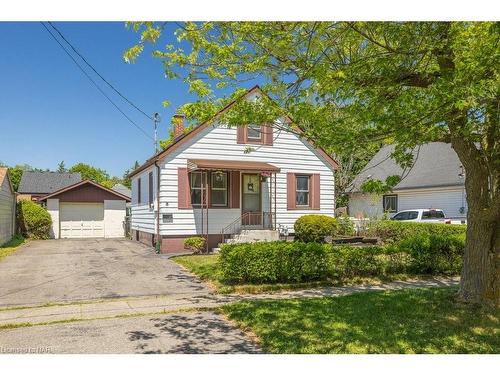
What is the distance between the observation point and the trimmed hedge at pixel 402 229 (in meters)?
16.1

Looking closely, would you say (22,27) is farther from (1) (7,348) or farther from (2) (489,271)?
(2) (489,271)

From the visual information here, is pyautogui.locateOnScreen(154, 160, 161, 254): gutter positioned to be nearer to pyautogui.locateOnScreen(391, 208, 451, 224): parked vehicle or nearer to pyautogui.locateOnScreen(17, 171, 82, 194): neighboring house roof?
pyautogui.locateOnScreen(391, 208, 451, 224): parked vehicle

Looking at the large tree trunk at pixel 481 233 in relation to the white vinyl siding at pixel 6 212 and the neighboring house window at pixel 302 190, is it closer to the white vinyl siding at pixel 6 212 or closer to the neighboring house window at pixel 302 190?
the neighboring house window at pixel 302 190

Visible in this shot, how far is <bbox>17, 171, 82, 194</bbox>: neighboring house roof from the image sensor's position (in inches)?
1403

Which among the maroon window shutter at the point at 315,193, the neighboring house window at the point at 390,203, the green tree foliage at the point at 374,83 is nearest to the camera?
the green tree foliage at the point at 374,83

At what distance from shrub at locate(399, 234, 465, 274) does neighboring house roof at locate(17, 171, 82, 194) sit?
33345 mm

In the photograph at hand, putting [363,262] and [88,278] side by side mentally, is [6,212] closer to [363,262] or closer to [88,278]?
[88,278]

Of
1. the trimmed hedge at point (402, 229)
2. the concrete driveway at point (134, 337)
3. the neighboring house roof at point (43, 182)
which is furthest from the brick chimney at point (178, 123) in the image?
the neighboring house roof at point (43, 182)

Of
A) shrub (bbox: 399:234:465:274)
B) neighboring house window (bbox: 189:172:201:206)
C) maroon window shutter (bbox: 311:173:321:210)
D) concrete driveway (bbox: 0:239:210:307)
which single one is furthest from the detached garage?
shrub (bbox: 399:234:465:274)

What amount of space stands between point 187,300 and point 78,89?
4704 millimetres

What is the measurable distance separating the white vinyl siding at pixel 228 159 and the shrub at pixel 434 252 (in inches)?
234

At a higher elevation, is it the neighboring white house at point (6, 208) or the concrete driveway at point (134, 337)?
the neighboring white house at point (6, 208)

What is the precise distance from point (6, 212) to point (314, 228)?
47.1 feet

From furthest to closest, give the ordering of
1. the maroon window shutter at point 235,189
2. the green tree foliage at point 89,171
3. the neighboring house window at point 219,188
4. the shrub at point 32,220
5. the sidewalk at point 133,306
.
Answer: the green tree foliage at point 89,171 < the shrub at point 32,220 < the maroon window shutter at point 235,189 < the neighboring house window at point 219,188 < the sidewalk at point 133,306
